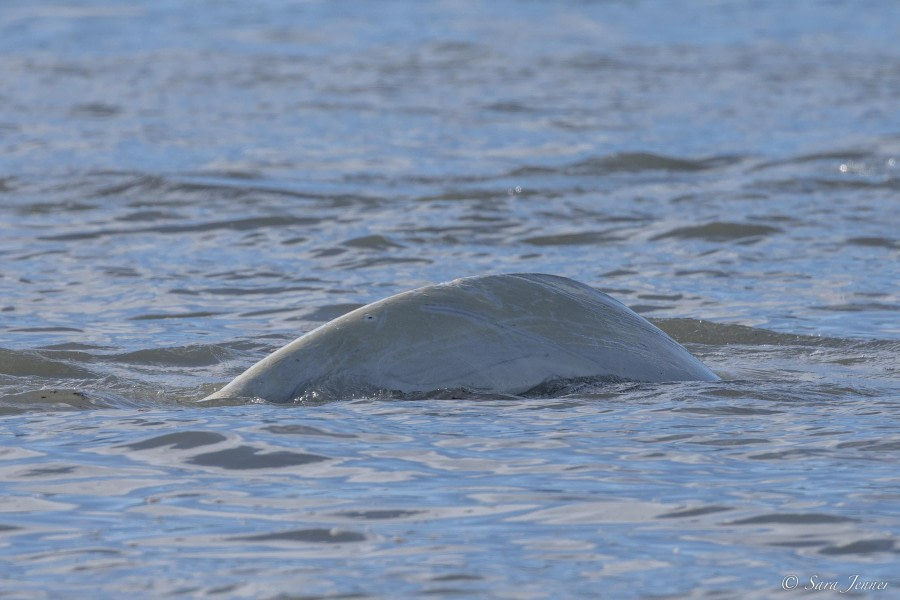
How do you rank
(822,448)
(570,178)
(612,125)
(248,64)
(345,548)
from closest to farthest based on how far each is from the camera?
(345,548)
(822,448)
(570,178)
(612,125)
(248,64)

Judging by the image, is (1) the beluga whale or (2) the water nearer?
(2) the water

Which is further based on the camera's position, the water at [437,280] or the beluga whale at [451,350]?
the beluga whale at [451,350]

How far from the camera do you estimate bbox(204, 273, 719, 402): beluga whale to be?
17.4ft

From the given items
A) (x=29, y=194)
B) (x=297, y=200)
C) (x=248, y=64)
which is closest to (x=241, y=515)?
(x=297, y=200)

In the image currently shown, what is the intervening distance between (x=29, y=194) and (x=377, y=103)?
19.0 ft

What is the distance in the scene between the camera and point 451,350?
17.5 feet

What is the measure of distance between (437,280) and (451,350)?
3.33m

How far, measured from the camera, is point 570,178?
482 inches

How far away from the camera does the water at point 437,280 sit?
147 inches

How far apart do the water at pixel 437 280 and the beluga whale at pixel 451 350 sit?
0.34ft

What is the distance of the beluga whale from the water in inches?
4.1

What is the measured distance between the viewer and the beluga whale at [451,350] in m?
5.31

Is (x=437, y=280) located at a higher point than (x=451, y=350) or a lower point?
lower

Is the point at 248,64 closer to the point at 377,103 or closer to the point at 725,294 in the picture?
the point at 377,103
